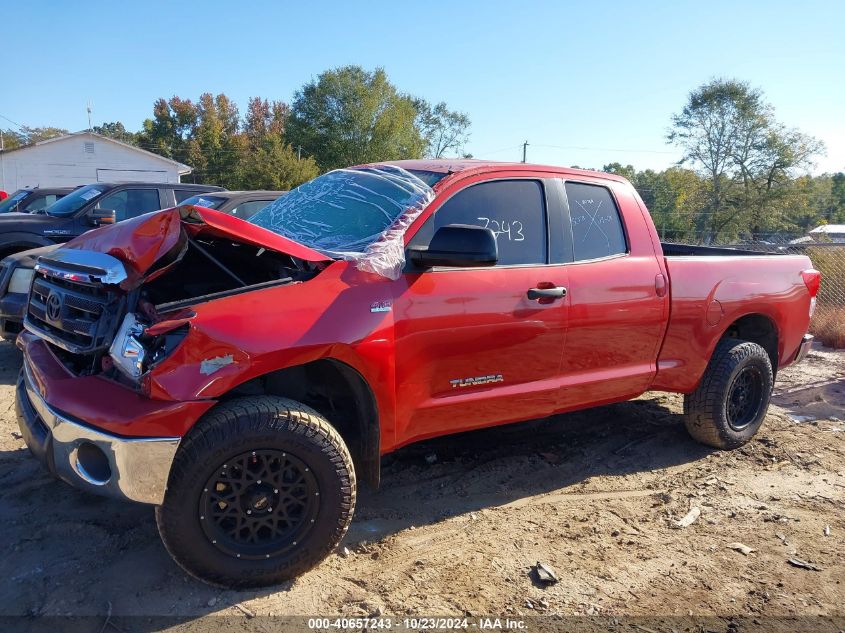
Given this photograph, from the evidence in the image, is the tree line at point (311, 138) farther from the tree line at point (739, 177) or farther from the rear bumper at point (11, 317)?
the rear bumper at point (11, 317)

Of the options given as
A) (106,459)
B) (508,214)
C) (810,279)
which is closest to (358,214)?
(508,214)

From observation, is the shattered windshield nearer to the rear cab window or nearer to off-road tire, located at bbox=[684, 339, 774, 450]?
the rear cab window

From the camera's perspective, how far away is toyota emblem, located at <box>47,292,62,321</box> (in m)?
2.97

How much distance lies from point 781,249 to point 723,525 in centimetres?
746

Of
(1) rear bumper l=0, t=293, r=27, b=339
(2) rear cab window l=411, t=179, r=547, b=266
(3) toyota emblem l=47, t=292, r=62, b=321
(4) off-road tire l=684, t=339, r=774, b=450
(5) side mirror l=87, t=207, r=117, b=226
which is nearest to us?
(3) toyota emblem l=47, t=292, r=62, b=321

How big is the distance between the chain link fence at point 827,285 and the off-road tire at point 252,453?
7.20m

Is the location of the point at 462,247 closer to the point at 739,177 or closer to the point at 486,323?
the point at 486,323

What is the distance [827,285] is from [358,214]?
10.2 m

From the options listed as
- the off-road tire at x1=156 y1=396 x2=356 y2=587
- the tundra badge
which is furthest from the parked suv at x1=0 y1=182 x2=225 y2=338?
the tundra badge

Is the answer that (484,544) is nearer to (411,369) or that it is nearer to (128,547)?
(411,369)

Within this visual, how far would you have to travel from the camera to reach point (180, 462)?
8.40 ft

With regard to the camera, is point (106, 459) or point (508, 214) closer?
point (106, 459)

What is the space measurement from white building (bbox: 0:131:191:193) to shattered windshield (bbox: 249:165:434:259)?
39624 millimetres

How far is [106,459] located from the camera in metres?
2.50
